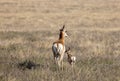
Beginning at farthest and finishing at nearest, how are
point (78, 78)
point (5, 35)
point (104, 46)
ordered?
point (5, 35) < point (104, 46) < point (78, 78)

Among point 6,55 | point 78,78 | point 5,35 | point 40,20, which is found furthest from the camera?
point 40,20

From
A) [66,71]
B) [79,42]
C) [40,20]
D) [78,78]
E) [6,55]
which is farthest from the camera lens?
[40,20]

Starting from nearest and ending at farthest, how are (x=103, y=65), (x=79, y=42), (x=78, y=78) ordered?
(x=78, y=78) < (x=103, y=65) < (x=79, y=42)

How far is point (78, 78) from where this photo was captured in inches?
419

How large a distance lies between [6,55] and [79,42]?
5.57 m

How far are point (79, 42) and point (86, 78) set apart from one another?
8388 mm

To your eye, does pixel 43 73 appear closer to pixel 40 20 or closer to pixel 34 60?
pixel 34 60

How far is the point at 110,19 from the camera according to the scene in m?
36.0

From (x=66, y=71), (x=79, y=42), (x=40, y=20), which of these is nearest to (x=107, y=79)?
(x=66, y=71)

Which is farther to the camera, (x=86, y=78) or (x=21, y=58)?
(x=21, y=58)

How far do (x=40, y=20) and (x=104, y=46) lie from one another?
17171 mm

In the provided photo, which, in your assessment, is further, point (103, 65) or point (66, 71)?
point (103, 65)

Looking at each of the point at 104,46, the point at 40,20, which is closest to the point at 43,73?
the point at 104,46

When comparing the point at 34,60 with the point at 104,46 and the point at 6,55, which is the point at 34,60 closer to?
the point at 6,55
